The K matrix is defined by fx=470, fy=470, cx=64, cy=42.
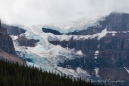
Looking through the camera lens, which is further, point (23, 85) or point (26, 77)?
point (26, 77)

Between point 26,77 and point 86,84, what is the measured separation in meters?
21.5

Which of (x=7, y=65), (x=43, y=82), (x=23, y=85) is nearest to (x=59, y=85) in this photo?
(x=43, y=82)

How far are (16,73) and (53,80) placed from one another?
11781mm

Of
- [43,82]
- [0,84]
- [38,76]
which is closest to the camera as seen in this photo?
[0,84]

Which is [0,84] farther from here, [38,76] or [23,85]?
[38,76]

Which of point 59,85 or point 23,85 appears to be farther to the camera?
point 59,85

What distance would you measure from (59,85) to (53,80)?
6.61 metres

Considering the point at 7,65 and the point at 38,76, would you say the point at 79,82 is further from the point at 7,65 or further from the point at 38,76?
the point at 7,65

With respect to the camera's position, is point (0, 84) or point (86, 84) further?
point (86, 84)

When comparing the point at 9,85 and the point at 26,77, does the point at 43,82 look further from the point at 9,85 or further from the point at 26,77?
the point at 9,85

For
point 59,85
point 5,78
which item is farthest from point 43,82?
point 5,78

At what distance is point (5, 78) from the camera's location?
129500mm

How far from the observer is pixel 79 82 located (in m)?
153

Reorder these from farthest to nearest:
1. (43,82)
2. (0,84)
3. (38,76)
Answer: (38,76) < (43,82) < (0,84)
